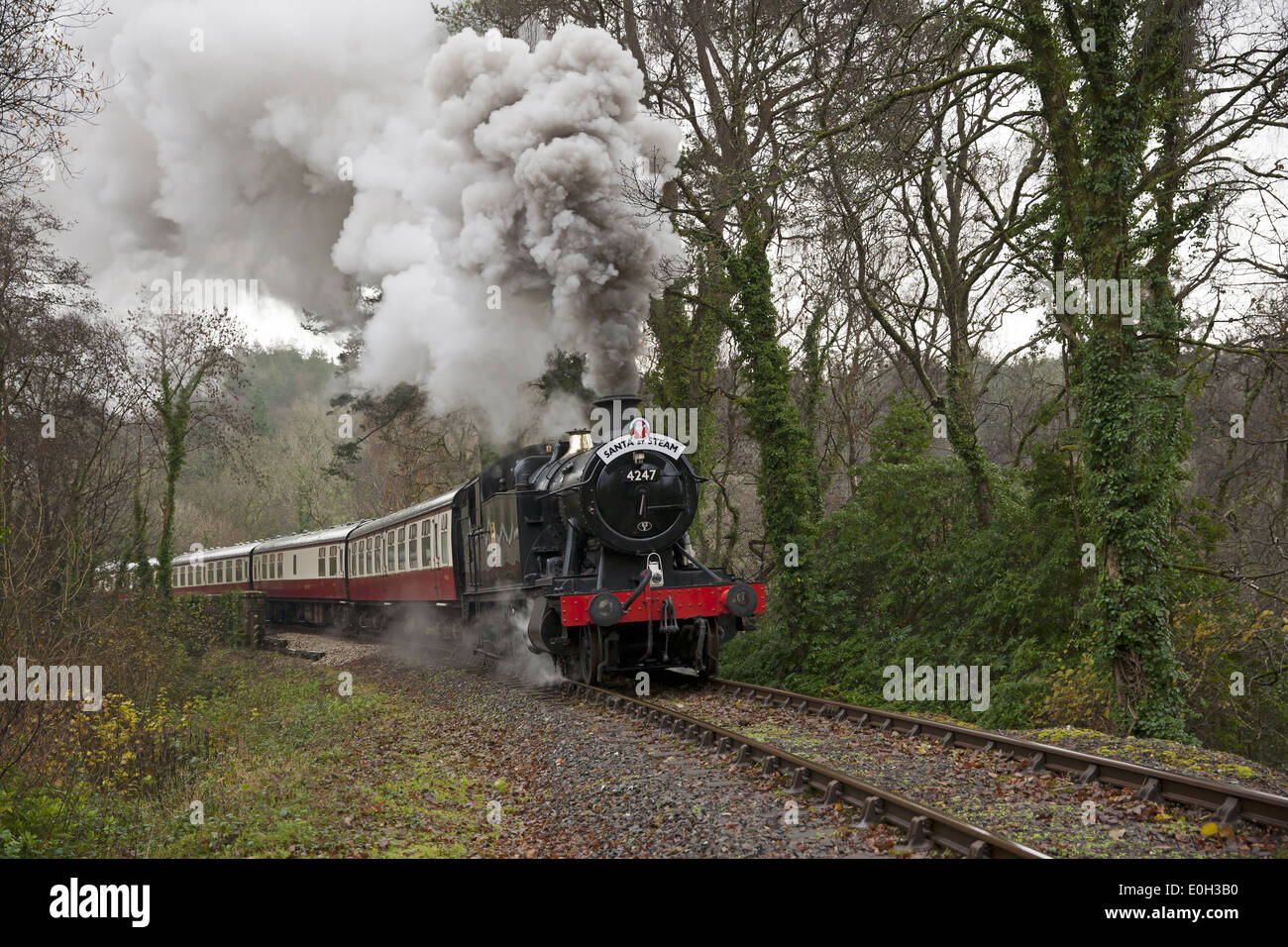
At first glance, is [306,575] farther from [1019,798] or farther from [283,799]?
[1019,798]

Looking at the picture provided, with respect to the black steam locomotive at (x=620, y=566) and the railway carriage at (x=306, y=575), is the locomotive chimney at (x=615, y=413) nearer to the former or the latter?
the black steam locomotive at (x=620, y=566)

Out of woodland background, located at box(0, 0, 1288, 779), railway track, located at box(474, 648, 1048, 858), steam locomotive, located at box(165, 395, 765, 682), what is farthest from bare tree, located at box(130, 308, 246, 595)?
railway track, located at box(474, 648, 1048, 858)

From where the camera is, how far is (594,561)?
11.7 m

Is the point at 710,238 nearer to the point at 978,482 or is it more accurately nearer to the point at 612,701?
the point at 978,482

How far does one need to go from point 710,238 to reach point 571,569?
6.27 m

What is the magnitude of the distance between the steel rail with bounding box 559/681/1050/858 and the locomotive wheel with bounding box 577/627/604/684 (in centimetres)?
207

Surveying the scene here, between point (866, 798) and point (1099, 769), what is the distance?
176 cm

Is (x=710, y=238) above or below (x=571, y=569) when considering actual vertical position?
above

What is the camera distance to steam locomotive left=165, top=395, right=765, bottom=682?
11.1m

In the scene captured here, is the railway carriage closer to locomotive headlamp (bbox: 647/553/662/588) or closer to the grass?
the grass

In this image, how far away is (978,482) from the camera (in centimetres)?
1420

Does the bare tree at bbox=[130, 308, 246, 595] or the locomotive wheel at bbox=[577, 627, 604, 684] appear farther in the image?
the bare tree at bbox=[130, 308, 246, 595]

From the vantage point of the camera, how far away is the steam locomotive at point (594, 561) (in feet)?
36.3
